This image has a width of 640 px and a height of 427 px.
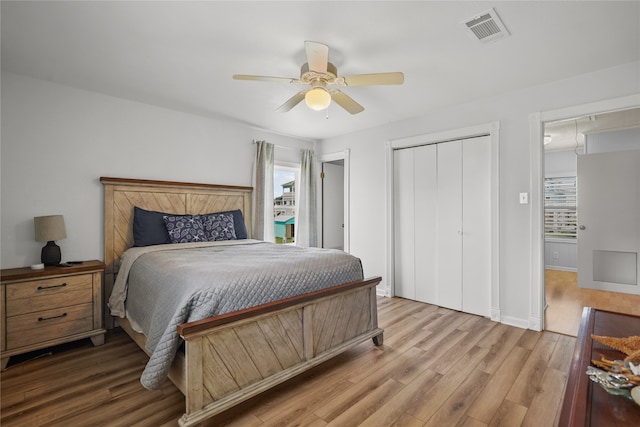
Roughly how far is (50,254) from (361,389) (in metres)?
2.82

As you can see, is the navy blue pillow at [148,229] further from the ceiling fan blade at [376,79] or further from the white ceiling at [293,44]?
the ceiling fan blade at [376,79]

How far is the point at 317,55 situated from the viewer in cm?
202

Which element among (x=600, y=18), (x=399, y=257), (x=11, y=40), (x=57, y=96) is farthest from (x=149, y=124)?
(x=600, y=18)

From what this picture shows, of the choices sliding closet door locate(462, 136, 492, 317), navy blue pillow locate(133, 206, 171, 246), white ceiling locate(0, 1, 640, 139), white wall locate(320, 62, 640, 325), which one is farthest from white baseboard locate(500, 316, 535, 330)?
navy blue pillow locate(133, 206, 171, 246)

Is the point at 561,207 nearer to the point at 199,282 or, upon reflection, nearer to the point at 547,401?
the point at 547,401

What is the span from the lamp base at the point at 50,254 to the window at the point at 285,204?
108 inches

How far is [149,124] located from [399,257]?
3540mm

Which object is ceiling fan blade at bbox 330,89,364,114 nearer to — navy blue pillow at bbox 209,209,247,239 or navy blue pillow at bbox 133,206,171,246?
navy blue pillow at bbox 209,209,247,239

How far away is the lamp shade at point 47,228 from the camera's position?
2.61 meters

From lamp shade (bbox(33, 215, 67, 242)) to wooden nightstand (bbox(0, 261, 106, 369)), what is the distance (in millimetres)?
265

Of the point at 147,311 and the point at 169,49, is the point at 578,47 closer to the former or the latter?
the point at 169,49

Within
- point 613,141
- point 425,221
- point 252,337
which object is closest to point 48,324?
point 252,337

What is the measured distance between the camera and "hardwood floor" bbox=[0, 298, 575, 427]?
1768mm

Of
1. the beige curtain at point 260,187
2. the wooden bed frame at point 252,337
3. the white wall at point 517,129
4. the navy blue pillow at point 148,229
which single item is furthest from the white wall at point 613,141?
the navy blue pillow at point 148,229
